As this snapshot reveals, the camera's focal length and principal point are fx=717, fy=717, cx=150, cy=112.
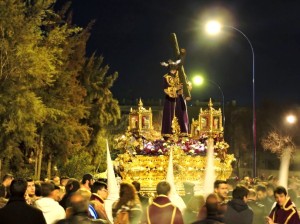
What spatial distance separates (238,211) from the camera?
1053 cm

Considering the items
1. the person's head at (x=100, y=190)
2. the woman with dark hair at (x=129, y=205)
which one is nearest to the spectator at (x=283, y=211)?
the woman with dark hair at (x=129, y=205)

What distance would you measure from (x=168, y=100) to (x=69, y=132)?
30.7ft

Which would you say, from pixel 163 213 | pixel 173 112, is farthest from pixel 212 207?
pixel 173 112

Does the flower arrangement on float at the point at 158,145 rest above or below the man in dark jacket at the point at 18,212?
above

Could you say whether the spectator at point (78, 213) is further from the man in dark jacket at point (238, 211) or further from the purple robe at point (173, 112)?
the purple robe at point (173, 112)

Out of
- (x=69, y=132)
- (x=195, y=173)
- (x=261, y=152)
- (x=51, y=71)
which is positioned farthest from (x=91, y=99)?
(x=261, y=152)

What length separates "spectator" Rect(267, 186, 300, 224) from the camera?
11.8 meters

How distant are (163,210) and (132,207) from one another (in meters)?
0.49

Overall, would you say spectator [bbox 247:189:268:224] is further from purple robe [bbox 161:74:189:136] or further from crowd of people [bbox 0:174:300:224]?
purple robe [bbox 161:74:189:136]

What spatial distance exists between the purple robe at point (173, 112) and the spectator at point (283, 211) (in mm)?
19293

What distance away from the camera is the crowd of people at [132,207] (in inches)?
347

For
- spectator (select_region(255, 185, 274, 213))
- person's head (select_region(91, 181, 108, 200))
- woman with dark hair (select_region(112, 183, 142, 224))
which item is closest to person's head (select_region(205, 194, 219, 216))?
woman with dark hair (select_region(112, 183, 142, 224))

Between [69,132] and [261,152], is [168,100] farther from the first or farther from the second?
[261,152]

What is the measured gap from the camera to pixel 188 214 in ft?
38.9
